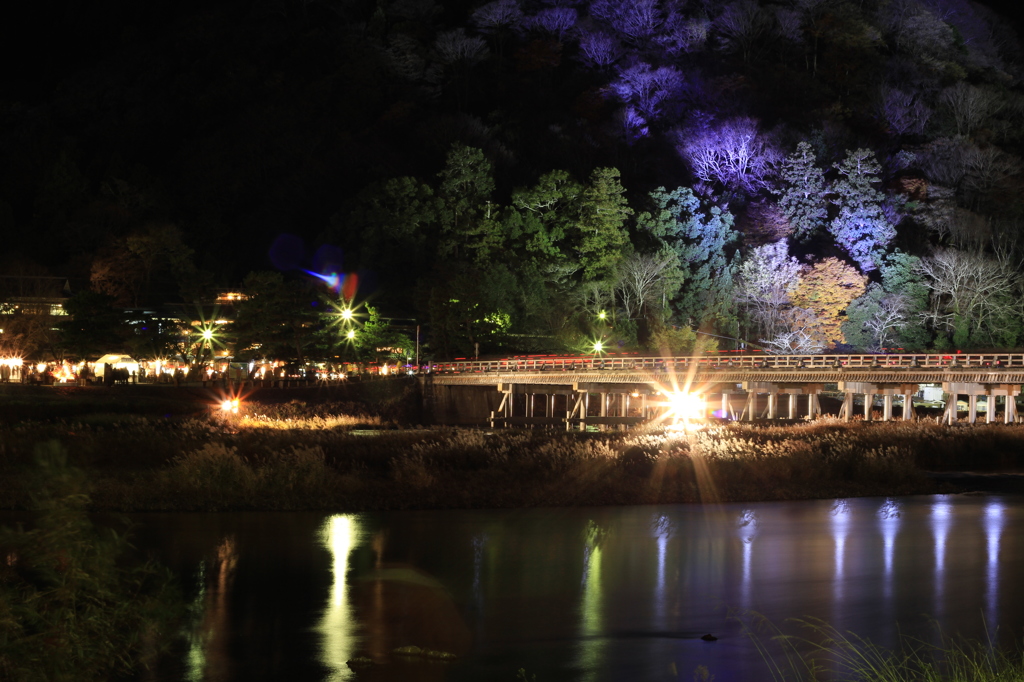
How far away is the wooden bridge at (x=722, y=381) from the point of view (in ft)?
158

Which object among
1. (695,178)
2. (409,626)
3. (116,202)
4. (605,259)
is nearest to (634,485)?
(409,626)

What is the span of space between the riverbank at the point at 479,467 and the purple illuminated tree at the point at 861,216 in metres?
38.4

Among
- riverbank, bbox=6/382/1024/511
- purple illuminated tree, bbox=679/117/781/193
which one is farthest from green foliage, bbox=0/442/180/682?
purple illuminated tree, bbox=679/117/781/193

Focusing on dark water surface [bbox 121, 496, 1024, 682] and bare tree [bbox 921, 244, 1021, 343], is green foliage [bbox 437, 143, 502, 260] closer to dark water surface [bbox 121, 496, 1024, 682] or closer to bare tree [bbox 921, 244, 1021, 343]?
bare tree [bbox 921, 244, 1021, 343]


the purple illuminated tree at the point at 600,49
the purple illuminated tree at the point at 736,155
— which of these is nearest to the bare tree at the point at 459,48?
the purple illuminated tree at the point at 600,49

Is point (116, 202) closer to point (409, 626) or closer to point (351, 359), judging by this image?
point (351, 359)

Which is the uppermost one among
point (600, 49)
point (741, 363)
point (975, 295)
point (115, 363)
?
point (600, 49)

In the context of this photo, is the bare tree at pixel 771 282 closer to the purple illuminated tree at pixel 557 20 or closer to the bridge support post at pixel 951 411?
the bridge support post at pixel 951 411

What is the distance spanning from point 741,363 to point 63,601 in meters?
50.3

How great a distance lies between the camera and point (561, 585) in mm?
15883

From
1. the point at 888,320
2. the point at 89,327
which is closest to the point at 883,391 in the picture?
the point at 888,320

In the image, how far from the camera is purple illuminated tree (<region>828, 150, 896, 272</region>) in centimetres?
7275

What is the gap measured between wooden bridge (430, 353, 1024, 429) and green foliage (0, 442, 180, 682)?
40.7 meters

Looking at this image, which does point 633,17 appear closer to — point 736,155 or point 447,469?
point 736,155
